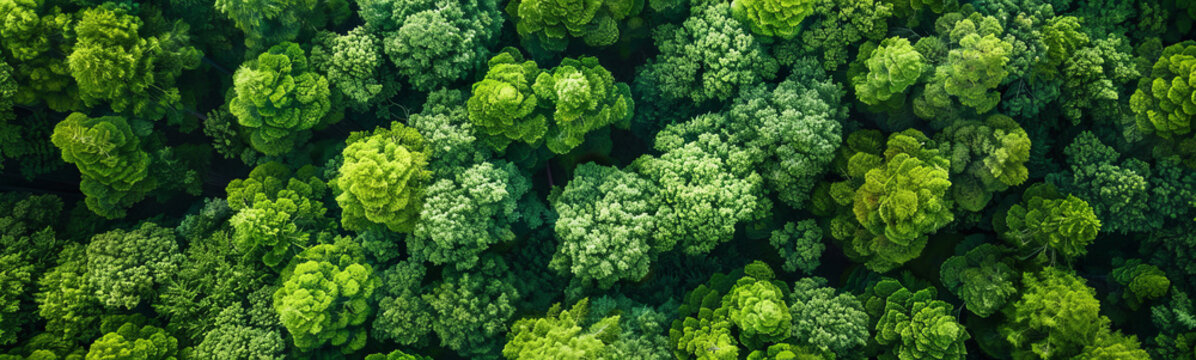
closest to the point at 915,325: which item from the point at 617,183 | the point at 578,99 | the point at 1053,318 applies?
the point at 1053,318

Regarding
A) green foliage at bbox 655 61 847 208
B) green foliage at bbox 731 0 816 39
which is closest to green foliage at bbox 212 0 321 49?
green foliage at bbox 655 61 847 208

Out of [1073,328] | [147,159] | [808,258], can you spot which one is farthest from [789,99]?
[147,159]

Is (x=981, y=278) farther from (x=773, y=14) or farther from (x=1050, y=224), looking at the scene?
(x=773, y=14)

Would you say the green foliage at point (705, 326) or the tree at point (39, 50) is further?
the tree at point (39, 50)

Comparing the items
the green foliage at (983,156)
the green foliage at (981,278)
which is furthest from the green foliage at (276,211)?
the green foliage at (981,278)

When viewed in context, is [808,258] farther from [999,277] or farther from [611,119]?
[611,119]

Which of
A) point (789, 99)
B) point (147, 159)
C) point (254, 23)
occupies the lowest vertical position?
point (147, 159)

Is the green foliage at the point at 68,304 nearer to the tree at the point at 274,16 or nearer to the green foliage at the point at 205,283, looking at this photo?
the green foliage at the point at 205,283
